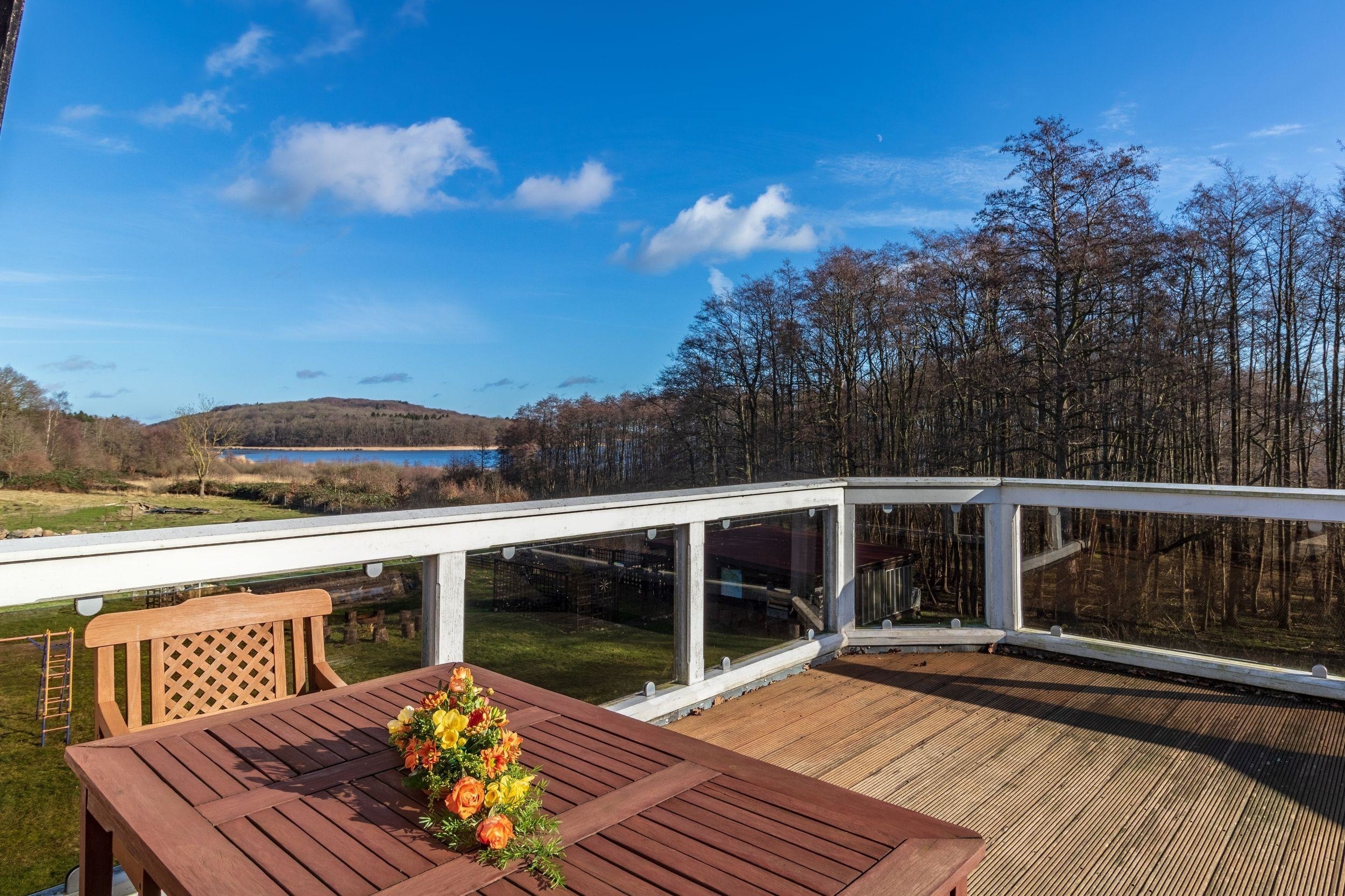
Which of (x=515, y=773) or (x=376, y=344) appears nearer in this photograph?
(x=515, y=773)

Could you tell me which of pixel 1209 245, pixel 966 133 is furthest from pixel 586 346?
pixel 1209 245

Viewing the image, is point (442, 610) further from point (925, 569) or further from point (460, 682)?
point (925, 569)

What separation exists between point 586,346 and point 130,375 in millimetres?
61271

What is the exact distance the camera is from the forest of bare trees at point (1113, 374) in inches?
164

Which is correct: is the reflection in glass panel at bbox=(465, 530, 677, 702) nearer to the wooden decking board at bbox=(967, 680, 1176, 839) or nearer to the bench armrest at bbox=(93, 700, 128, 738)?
the bench armrest at bbox=(93, 700, 128, 738)

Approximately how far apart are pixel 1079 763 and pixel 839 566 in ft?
6.00

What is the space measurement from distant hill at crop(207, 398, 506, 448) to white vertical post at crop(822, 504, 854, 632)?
27.9m

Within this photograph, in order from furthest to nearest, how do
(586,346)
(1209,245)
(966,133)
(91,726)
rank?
(586,346) → (966,133) → (1209,245) → (91,726)

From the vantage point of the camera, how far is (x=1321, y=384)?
38.6 feet

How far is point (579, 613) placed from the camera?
321cm

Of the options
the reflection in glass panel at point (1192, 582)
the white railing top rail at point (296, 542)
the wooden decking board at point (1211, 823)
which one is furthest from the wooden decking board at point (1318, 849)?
the white railing top rail at point (296, 542)

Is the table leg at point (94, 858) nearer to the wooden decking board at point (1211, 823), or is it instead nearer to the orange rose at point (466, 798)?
the orange rose at point (466, 798)

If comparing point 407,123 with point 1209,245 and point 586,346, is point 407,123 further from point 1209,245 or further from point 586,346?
point 1209,245

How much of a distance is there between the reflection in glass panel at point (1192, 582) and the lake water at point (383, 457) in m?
27.9
